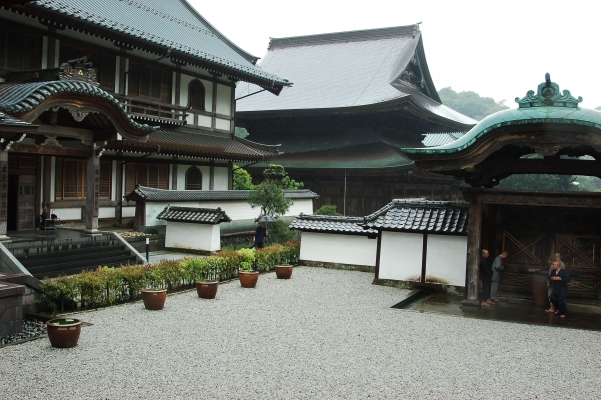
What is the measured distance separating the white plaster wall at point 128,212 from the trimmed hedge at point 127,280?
802 centimetres

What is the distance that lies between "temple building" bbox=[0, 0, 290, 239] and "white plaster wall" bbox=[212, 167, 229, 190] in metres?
0.07

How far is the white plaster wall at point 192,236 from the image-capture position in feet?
67.1

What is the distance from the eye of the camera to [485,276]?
13.6 m

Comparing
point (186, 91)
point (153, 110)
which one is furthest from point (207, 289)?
point (186, 91)

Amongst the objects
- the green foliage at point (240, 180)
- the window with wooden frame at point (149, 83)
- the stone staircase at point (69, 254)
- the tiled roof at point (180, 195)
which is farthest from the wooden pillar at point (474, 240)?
the green foliage at point (240, 180)

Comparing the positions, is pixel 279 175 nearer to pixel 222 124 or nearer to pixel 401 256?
pixel 222 124

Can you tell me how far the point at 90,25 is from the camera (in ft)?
61.4

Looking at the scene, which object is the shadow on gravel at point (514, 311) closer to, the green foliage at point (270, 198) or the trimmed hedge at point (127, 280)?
the trimmed hedge at point (127, 280)

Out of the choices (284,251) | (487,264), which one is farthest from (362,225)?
(487,264)

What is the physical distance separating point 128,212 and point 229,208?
13.8 feet

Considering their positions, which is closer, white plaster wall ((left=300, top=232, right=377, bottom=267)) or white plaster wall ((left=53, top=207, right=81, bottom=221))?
white plaster wall ((left=300, top=232, right=377, bottom=267))

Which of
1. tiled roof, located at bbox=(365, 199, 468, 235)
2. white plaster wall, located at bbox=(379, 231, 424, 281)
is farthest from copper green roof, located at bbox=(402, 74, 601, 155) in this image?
white plaster wall, located at bbox=(379, 231, 424, 281)

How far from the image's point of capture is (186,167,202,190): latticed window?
26062 mm

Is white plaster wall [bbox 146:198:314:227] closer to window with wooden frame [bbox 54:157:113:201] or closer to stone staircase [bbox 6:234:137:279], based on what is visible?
window with wooden frame [bbox 54:157:113:201]
